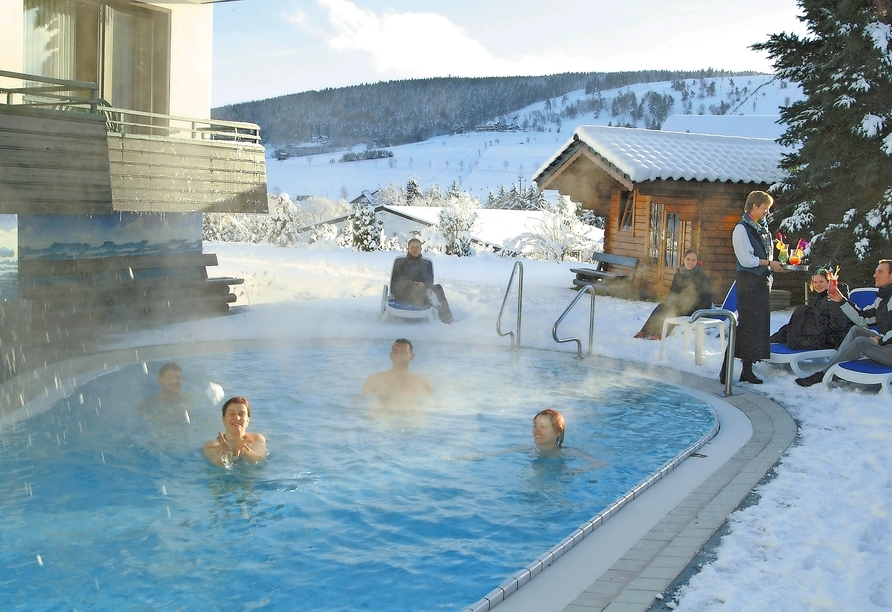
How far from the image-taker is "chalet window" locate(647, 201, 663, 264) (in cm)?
1662

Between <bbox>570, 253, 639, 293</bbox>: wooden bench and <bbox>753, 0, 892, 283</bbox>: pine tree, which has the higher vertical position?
<bbox>753, 0, 892, 283</bbox>: pine tree

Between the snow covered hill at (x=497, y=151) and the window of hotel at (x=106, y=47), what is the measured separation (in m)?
79.3

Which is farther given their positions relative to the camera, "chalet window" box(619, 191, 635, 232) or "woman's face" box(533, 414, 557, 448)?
"chalet window" box(619, 191, 635, 232)

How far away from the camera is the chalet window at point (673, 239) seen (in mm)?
16234

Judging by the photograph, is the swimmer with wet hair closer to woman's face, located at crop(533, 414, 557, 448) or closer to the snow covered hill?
woman's face, located at crop(533, 414, 557, 448)

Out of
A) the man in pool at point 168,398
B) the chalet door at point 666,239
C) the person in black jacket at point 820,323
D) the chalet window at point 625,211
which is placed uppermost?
the chalet window at point 625,211

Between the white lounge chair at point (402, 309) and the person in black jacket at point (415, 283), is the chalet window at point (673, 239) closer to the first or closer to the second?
the person in black jacket at point (415, 283)

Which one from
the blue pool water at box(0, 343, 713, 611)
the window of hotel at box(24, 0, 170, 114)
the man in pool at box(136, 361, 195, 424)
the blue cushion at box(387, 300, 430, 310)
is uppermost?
the window of hotel at box(24, 0, 170, 114)

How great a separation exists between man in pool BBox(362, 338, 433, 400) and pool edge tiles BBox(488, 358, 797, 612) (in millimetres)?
3031

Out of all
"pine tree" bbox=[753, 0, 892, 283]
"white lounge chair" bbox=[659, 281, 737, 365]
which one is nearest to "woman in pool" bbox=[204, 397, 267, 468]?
"white lounge chair" bbox=[659, 281, 737, 365]

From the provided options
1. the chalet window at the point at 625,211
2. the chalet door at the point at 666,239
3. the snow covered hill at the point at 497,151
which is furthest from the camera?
the snow covered hill at the point at 497,151

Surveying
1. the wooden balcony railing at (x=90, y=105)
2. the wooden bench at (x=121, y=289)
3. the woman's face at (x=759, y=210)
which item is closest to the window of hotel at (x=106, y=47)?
the wooden balcony railing at (x=90, y=105)

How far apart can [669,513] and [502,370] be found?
4889 mm

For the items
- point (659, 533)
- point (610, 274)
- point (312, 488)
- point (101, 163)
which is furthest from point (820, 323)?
point (610, 274)
